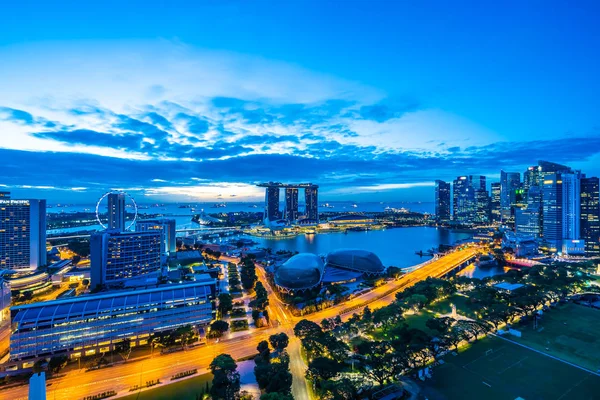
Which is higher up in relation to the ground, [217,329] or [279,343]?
[279,343]

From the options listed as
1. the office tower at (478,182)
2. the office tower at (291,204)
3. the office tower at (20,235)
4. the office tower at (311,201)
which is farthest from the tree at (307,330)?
the office tower at (478,182)

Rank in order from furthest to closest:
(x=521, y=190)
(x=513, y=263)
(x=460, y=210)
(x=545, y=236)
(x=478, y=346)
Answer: (x=460, y=210) → (x=521, y=190) → (x=545, y=236) → (x=513, y=263) → (x=478, y=346)

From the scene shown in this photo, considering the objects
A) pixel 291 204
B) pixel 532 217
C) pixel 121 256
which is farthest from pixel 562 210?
pixel 291 204

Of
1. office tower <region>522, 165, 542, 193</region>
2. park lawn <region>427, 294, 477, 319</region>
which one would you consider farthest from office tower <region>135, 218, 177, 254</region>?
A: office tower <region>522, 165, 542, 193</region>

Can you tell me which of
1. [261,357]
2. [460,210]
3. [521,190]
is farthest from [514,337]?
[460,210]

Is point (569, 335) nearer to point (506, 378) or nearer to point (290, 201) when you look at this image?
point (506, 378)

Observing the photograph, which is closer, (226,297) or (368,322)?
(368,322)

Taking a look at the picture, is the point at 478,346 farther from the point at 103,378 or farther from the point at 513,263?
the point at 513,263
